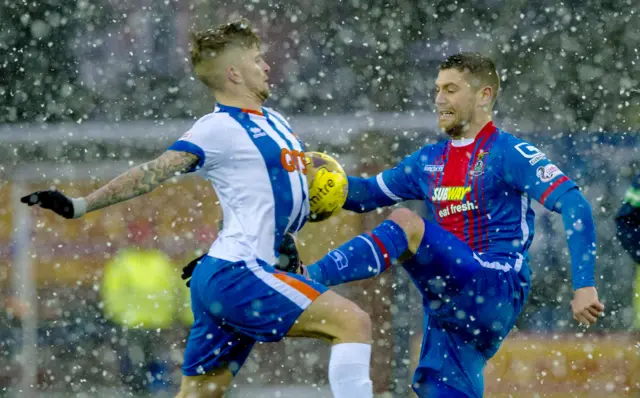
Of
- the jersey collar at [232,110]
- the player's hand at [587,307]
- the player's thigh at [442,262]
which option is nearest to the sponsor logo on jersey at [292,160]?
the jersey collar at [232,110]

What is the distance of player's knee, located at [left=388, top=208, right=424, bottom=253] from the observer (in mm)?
4281

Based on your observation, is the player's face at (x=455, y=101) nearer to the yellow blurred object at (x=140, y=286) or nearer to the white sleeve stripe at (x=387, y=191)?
the white sleeve stripe at (x=387, y=191)

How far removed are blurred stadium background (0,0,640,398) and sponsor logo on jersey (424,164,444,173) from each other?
9.23 ft

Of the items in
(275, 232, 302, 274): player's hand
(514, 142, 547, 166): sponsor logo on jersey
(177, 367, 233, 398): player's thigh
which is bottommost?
(177, 367, 233, 398): player's thigh

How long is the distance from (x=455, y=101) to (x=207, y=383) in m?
1.69

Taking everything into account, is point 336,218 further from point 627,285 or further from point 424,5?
point 424,5

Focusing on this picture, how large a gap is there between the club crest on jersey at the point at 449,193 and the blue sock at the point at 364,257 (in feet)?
1.44

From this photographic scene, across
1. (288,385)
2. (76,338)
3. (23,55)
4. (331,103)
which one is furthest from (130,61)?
(288,385)

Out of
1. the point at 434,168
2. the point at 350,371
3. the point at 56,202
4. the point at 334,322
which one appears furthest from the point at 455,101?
the point at 56,202

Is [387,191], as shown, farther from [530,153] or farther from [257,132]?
[257,132]

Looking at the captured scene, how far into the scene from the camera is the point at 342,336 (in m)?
3.62

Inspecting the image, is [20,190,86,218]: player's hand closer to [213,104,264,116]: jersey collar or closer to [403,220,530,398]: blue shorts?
[213,104,264,116]: jersey collar

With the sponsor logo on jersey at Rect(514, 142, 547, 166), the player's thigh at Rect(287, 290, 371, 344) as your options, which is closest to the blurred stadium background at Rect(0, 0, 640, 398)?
the sponsor logo on jersey at Rect(514, 142, 547, 166)

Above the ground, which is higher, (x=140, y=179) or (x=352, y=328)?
(x=140, y=179)
